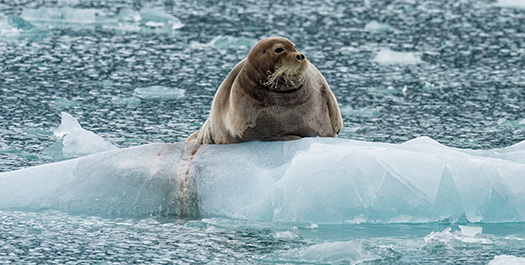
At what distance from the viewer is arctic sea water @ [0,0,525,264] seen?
4.16m

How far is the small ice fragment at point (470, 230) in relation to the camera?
4.23 m

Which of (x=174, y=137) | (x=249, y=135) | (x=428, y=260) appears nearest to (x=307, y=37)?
(x=174, y=137)

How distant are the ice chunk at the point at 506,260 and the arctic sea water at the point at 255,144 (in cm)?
1

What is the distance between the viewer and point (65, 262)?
13.0 feet

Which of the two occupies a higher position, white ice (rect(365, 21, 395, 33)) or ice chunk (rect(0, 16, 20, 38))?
white ice (rect(365, 21, 395, 33))

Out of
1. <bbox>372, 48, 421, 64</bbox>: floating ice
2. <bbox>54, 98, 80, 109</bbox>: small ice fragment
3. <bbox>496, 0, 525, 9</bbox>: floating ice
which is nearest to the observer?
<bbox>54, 98, 80, 109</bbox>: small ice fragment

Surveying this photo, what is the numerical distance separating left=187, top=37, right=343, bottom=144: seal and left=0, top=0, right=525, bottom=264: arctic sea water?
12cm

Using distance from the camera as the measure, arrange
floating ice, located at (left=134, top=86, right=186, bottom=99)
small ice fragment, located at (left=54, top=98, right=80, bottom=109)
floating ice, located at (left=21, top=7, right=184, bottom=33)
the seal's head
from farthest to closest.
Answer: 1. floating ice, located at (left=21, top=7, right=184, bottom=33)
2. floating ice, located at (left=134, top=86, right=186, bottom=99)
3. small ice fragment, located at (left=54, top=98, right=80, bottom=109)
4. the seal's head

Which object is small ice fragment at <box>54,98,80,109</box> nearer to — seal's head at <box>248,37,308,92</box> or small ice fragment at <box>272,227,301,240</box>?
seal's head at <box>248,37,308,92</box>

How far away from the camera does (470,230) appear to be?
4.28 m

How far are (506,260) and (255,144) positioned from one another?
1331mm

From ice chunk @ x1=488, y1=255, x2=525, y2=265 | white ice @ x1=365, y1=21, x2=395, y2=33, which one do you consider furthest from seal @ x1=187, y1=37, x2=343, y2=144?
white ice @ x1=365, y1=21, x2=395, y2=33

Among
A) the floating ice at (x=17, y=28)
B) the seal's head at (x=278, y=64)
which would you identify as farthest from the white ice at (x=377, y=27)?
the seal's head at (x=278, y=64)

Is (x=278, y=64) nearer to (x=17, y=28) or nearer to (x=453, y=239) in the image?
(x=453, y=239)
